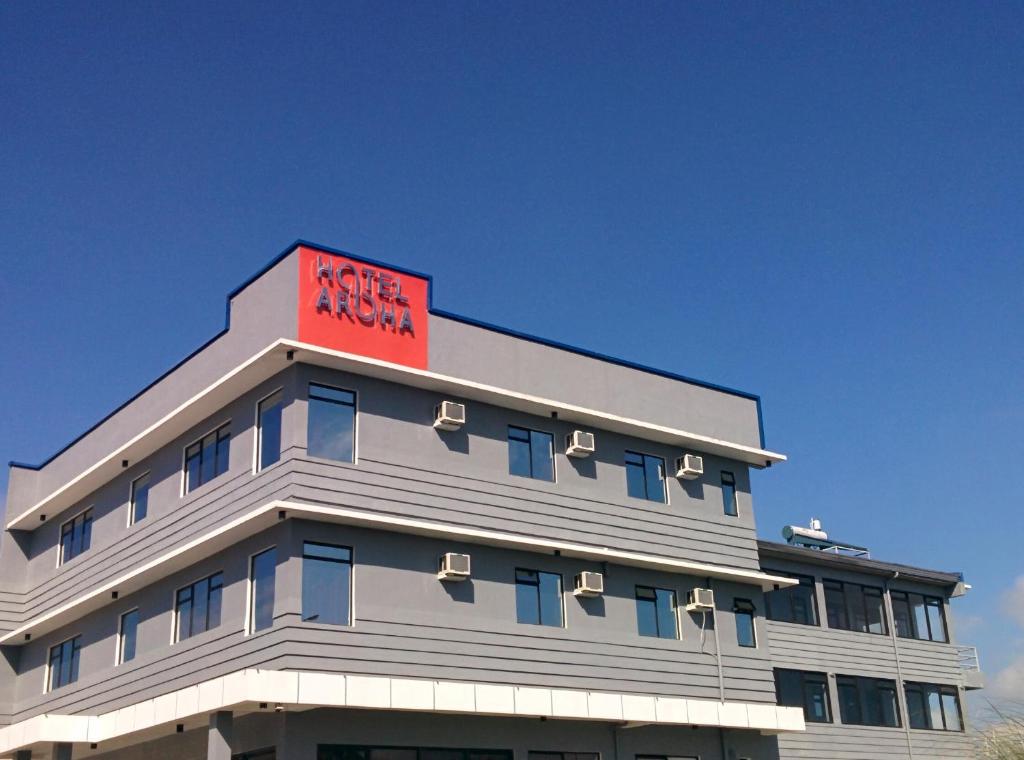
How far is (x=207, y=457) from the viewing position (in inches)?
1017

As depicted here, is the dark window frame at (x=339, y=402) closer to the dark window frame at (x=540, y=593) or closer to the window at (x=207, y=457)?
the window at (x=207, y=457)

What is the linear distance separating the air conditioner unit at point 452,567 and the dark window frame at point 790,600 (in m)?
11.7

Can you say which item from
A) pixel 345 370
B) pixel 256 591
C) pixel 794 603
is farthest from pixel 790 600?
pixel 256 591

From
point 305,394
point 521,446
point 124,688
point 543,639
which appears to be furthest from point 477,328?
point 124,688

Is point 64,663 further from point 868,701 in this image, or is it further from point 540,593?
point 868,701

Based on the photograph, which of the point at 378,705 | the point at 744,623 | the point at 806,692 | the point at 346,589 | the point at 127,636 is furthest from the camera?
the point at 806,692

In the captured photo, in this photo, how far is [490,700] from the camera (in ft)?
74.8

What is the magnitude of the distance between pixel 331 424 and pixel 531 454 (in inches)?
186

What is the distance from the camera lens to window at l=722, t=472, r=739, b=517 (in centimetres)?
2959

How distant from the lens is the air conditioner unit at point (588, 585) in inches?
1017

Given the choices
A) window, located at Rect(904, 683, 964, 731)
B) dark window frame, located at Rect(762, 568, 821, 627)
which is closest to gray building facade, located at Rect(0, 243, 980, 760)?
dark window frame, located at Rect(762, 568, 821, 627)

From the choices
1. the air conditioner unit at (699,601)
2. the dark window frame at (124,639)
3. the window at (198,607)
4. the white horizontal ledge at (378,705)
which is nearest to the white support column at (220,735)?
the white horizontal ledge at (378,705)

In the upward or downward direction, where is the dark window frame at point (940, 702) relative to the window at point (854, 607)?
downward

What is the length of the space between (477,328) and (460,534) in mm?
4341
